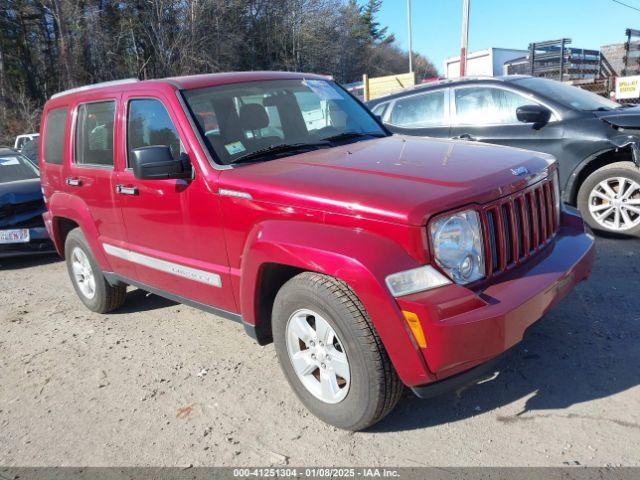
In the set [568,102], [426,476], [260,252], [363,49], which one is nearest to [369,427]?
[426,476]

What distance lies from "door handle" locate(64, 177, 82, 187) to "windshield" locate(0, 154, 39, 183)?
146 inches

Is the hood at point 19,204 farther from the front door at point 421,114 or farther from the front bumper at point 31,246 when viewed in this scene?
Result: the front door at point 421,114

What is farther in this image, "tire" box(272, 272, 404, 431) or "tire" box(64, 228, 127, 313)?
"tire" box(64, 228, 127, 313)

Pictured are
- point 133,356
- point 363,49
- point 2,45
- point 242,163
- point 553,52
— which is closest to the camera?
point 242,163

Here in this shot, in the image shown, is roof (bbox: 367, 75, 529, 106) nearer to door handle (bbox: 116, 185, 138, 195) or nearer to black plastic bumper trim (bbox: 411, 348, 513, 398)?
door handle (bbox: 116, 185, 138, 195)

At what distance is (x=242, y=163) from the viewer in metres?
3.31

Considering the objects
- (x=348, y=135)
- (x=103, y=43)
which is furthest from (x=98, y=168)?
(x=103, y=43)

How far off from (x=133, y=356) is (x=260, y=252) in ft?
5.88

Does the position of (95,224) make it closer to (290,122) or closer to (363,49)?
(290,122)

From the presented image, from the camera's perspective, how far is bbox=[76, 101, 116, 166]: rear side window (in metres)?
4.11

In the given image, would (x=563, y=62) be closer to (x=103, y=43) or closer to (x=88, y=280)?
(x=88, y=280)

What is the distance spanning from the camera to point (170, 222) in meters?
3.59

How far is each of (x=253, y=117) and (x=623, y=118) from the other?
3959 millimetres

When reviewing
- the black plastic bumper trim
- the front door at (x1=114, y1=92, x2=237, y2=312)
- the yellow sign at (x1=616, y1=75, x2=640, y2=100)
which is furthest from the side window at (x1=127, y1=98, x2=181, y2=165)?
the yellow sign at (x1=616, y1=75, x2=640, y2=100)
